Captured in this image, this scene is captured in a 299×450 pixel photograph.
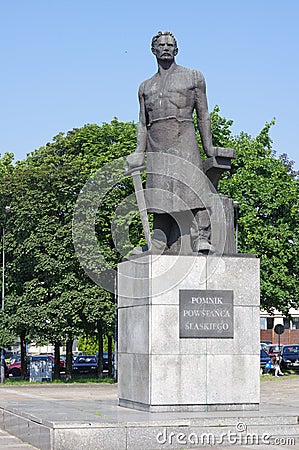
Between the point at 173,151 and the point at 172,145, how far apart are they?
11 centimetres

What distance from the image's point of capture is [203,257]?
1410 centimetres

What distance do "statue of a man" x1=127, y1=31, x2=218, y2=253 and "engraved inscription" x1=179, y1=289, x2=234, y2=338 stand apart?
0.86 meters

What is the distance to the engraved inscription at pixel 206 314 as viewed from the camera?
45.5 ft

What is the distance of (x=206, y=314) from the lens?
45.9 ft

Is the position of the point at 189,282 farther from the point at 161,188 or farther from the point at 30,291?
the point at 30,291

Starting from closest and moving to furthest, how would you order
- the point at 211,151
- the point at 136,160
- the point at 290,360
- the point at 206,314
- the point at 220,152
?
the point at 206,314 → the point at 220,152 → the point at 211,151 → the point at 136,160 → the point at 290,360

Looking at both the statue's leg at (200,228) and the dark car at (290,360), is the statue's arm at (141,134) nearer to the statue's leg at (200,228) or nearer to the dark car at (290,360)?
the statue's leg at (200,228)

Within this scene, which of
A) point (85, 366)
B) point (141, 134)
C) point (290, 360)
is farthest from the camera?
point (85, 366)

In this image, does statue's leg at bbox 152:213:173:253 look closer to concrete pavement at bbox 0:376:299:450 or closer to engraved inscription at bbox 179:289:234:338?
engraved inscription at bbox 179:289:234:338

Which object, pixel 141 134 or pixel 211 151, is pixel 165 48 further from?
pixel 211 151

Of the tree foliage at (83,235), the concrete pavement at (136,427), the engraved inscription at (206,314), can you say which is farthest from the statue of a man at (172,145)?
the tree foliage at (83,235)

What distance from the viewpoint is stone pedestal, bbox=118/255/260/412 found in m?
13.7

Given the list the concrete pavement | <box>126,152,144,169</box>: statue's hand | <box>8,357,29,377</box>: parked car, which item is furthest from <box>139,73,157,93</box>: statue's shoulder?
<box>8,357,29,377</box>: parked car

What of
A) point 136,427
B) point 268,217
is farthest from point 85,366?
point 136,427
